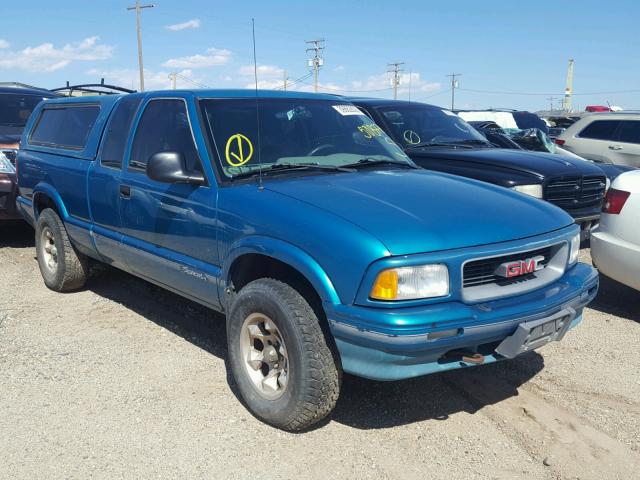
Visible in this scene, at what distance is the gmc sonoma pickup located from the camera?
2.97 metres

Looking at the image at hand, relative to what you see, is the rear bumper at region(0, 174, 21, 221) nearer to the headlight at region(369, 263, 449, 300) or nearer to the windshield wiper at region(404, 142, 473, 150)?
the windshield wiper at region(404, 142, 473, 150)

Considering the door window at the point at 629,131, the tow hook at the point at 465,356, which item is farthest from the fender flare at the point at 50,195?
the door window at the point at 629,131

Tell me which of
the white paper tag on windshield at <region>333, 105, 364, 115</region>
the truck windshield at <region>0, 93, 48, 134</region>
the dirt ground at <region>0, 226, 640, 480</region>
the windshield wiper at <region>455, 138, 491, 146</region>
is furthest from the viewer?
the truck windshield at <region>0, 93, 48, 134</region>

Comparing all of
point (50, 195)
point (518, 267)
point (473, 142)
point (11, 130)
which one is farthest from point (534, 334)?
point (11, 130)

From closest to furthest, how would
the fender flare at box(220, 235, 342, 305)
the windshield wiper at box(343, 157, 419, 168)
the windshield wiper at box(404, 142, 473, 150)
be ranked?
1. the fender flare at box(220, 235, 342, 305)
2. the windshield wiper at box(343, 157, 419, 168)
3. the windshield wiper at box(404, 142, 473, 150)

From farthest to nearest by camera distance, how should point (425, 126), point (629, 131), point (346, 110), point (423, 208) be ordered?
point (629, 131) → point (425, 126) → point (346, 110) → point (423, 208)

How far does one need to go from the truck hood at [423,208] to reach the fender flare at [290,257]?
0.28 m

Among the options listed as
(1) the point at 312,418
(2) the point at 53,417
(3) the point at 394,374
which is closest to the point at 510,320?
(3) the point at 394,374

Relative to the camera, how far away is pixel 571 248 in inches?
143

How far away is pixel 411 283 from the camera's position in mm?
2943

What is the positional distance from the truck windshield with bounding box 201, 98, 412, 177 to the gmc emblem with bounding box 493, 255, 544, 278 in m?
1.32

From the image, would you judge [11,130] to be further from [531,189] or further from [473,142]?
[531,189]

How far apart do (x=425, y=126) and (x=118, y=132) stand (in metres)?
3.80

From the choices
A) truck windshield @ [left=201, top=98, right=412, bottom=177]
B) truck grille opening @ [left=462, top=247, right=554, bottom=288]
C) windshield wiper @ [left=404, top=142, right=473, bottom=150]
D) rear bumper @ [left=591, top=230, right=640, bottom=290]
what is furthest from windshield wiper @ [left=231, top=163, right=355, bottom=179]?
windshield wiper @ [left=404, top=142, right=473, bottom=150]
